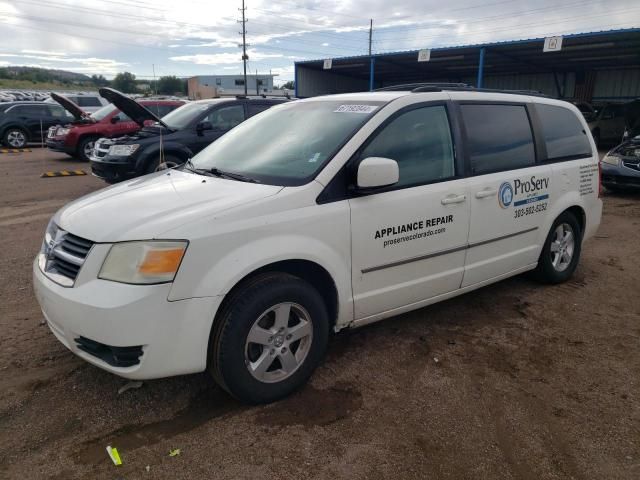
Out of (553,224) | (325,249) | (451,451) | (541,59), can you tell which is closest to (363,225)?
(325,249)

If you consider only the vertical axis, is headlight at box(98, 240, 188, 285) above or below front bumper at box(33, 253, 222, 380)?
above

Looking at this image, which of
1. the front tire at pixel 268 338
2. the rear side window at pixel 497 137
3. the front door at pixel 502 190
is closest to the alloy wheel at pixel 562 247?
the front door at pixel 502 190

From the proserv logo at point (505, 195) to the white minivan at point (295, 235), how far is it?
14mm

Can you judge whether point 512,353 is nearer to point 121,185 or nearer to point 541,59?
point 121,185

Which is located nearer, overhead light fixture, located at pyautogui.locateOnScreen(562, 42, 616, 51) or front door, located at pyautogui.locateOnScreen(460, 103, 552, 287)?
front door, located at pyautogui.locateOnScreen(460, 103, 552, 287)

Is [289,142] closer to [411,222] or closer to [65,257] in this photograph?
[411,222]

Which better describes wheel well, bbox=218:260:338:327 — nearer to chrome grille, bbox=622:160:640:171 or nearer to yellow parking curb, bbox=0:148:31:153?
chrome grille, bbox=622:160:640:171

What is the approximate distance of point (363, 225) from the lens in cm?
304

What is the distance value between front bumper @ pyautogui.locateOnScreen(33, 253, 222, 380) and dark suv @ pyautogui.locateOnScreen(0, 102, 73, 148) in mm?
16886

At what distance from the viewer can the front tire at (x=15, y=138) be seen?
17.0 m

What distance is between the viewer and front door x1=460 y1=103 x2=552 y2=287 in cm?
371

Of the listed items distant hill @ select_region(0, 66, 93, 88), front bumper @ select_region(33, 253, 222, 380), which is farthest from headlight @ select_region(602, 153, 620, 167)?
distant hill @ select_region(0, 66, 93, 88)

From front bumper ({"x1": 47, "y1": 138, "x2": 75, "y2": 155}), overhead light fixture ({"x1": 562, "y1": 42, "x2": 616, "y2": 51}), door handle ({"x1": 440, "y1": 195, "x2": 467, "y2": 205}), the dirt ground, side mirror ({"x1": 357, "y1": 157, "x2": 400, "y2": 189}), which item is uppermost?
overhead light fixture ({"x1": 562, "y1": 42, "x2": 616, "y2": 51})

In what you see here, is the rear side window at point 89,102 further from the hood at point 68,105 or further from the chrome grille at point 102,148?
the chrome grille at point 102,148
